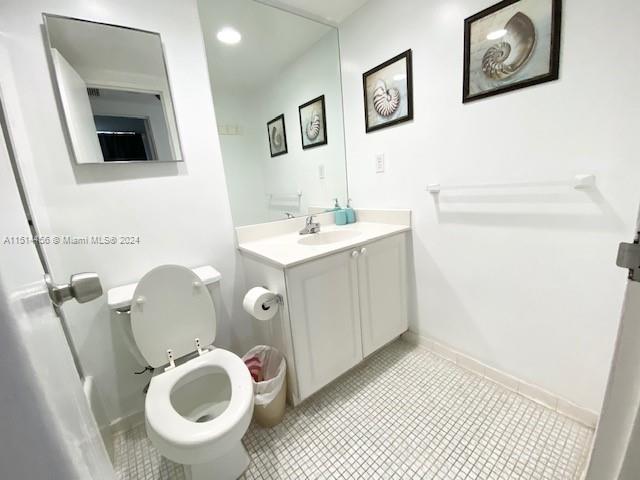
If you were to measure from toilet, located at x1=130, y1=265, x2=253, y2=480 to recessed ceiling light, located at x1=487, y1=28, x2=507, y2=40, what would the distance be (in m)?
1.72

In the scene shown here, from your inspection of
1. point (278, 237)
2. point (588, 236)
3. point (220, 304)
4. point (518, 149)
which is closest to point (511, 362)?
point (588, 236)

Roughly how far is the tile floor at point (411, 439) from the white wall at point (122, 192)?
0.55 meters

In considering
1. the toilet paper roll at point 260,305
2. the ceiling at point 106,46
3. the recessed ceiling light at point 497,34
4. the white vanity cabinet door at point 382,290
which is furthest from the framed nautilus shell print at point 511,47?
the ceiling at point 106,46

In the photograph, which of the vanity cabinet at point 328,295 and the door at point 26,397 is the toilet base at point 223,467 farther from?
the door at point 26,397

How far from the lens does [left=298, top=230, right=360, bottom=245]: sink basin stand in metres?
1.72

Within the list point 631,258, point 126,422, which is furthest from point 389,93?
point 126,422

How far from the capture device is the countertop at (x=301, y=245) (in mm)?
1265

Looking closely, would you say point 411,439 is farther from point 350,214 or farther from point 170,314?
point 350,214

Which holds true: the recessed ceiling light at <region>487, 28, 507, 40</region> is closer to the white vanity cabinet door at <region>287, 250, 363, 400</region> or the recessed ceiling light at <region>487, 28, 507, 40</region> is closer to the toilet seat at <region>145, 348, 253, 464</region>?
the white vanity cabinet door at <region>287, 250, 363, 400</region>

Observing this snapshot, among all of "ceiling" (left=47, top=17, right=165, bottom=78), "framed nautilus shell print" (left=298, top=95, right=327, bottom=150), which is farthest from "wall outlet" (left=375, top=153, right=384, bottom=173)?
"ceiling" (left=47, top=17, right=165, bottom=78)

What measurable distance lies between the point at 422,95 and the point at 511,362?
152 centimetres

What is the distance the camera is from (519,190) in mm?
1221

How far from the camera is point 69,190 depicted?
1131 mm

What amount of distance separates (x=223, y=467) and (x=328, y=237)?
1259 millimetres
